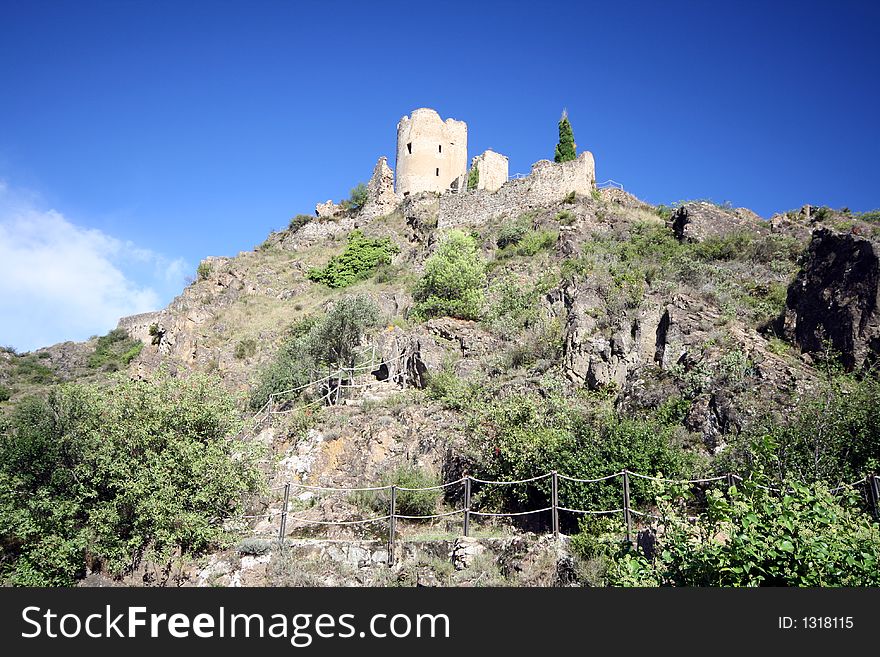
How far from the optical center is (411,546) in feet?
43.7

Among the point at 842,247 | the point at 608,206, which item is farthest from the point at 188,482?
the point at 608,206

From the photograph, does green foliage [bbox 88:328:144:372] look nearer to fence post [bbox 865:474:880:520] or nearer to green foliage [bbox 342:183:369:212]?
green foliage [bbox 342:183:369:212]

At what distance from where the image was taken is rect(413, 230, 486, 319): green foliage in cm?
2797

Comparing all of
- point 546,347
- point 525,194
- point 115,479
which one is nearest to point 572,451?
point 546,347

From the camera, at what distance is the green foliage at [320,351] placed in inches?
969

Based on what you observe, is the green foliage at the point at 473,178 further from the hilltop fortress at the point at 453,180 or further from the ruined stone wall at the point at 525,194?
the ruined stone wall at the point at 525,194

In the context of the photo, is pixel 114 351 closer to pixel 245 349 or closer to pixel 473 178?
pixel 245 349

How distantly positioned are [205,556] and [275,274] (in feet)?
104

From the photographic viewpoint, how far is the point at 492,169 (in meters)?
45.0

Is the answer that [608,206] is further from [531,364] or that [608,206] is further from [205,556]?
[205,556]

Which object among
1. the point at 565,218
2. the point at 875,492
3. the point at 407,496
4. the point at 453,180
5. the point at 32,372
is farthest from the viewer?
the point at 453,180

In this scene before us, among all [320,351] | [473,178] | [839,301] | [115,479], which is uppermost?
[473,178]

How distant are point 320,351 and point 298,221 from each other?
91.6 feet

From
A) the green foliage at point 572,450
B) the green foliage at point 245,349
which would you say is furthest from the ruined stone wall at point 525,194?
the green foliage at point 572,450
